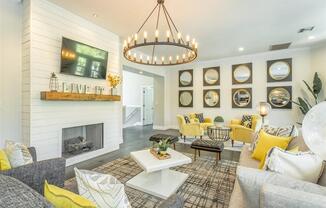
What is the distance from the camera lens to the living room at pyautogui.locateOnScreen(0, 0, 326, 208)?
125 cm

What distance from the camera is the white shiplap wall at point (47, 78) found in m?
2.99

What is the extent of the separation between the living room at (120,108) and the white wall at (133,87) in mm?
3383

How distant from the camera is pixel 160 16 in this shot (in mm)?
3551

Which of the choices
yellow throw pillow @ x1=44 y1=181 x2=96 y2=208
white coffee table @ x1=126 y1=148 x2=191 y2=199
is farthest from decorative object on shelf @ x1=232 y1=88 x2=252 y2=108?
yellow throw pillow @ x1=44 y1=181 x2=96 y2=208

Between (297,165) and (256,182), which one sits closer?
(256,182)

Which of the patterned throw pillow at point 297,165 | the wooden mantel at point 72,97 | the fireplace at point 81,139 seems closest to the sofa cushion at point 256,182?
the patterned throw pillow at point 297,165

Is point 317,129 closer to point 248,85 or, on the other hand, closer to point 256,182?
point 256,182

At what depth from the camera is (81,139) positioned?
4.11 meters

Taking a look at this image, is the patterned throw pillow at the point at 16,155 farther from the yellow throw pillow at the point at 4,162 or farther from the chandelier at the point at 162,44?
the chandelier at the point at 162,44

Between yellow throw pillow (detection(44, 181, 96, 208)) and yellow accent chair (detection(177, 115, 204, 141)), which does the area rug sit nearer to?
yellow throw pillow (detection(44, 181, 96, 208))

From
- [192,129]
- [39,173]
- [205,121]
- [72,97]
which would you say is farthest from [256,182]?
[205,121]

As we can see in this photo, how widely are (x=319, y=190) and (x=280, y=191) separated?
0.97 feet

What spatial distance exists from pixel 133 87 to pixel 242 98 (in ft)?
19.4

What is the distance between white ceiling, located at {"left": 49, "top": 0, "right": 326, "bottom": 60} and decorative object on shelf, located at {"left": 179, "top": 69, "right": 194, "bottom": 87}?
2582 mm
